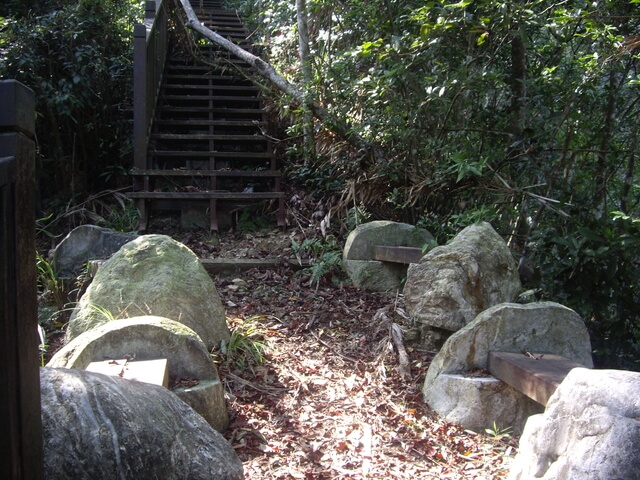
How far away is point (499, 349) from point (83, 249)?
3.51 meters

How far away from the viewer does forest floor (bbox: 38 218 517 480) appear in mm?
2873

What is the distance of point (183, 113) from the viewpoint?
833 centimetres

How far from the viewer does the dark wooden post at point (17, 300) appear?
4.07ft

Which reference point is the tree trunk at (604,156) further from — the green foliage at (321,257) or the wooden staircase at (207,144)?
the wooden staircase at (207,144)

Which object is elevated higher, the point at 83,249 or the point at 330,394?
the point at 83,249

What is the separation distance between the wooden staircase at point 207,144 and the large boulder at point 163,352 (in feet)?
12.1

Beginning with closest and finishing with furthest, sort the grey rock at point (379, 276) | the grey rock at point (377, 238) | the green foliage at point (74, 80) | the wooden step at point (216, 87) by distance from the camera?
the grey rock at point (379, 276), the grey rock at point (377, 238), the green foliage at point (74, 80), the wooden step at point (216, 87)

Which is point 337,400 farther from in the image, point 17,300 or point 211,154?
point 211,154

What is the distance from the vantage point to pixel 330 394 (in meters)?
3.61

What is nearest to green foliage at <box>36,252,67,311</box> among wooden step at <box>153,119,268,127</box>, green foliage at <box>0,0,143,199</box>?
green foliage at <box>0,0,143,199</box>

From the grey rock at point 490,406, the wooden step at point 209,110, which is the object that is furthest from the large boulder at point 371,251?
the wooden step at point 209,110

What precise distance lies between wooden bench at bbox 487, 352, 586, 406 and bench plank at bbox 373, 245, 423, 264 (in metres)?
1.56

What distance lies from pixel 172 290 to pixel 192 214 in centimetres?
340

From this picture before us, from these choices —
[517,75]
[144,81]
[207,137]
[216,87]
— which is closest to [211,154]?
[207,137]
